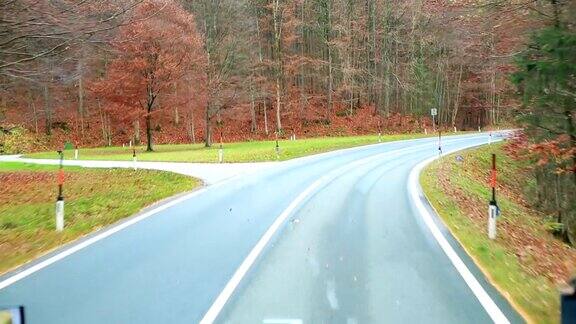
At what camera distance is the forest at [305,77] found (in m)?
15.5

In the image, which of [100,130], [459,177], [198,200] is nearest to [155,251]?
[198,200]

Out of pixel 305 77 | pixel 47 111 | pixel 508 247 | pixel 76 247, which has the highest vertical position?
pixel 305 77

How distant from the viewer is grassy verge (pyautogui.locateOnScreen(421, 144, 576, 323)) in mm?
5820

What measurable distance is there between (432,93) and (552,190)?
34.0 meters

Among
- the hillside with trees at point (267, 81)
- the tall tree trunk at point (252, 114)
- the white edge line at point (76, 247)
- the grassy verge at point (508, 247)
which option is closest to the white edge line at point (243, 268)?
the white edge line at point (76, 247)

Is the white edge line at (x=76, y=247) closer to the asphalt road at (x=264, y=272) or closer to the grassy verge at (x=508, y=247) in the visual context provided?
the asphalt road at (x=264, y=272)

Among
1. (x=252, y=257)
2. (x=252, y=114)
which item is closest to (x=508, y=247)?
(x=252, y=257)

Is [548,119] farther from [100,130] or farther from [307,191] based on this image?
[100,130]

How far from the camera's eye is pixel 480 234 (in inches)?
368

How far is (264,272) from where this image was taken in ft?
21.5

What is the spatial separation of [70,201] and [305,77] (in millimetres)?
43723

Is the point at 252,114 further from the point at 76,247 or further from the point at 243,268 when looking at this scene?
the point at 243,268

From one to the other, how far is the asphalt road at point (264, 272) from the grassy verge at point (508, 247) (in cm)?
33

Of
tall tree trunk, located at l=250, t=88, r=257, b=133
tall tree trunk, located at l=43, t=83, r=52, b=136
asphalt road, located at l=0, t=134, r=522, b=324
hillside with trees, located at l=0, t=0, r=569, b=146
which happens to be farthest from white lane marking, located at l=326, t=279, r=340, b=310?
tall tree trunk, located at l=43, t=83, r=52, b=136
